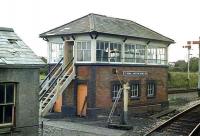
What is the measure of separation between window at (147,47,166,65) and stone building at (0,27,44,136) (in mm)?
15113

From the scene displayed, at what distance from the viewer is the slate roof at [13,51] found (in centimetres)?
1238

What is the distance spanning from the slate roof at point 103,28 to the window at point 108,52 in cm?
84

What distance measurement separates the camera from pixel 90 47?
74.3 feet

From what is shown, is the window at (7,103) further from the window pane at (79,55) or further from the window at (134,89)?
the window at (134,89)

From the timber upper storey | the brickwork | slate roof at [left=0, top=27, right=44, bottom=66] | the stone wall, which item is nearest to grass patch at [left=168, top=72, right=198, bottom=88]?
the brickwork

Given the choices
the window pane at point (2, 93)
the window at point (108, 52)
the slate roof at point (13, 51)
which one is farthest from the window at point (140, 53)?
the window pane at point (2, 93)

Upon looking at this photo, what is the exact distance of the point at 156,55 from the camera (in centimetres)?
2794

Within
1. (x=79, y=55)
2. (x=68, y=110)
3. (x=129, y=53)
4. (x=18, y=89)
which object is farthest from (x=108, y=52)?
(x=18, y=89)

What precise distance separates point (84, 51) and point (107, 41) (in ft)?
5.34

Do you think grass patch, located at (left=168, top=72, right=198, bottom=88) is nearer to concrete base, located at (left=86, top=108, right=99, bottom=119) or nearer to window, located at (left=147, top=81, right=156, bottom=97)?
window, located at (left=147, top=81, right=156, bottom=97)

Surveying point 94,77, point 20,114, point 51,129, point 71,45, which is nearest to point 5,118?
point 20,114

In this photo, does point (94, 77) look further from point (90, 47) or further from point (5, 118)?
point (5, 118)

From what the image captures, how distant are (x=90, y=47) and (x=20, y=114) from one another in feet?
35.1

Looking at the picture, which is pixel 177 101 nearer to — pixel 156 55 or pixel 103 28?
pixel 156 55
